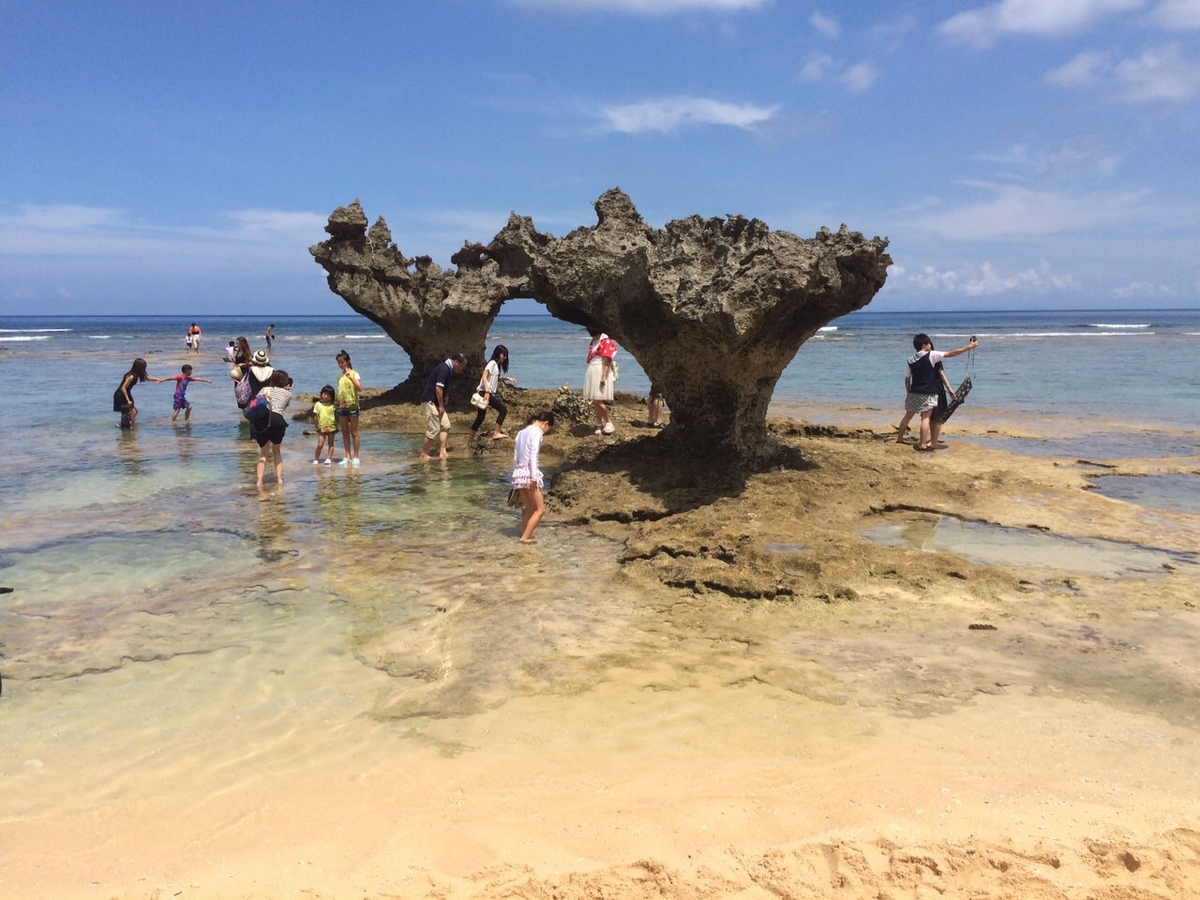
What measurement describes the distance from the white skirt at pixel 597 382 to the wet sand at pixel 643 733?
209 inches

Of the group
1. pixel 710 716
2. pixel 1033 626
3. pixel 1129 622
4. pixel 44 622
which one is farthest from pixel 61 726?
pixel 1129 622

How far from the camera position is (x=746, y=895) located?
3.20 meters

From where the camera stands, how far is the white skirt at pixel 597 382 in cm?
1236

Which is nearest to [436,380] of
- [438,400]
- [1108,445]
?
[438,400]

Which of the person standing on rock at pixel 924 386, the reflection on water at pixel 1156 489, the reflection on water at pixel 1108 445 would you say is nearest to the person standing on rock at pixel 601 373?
the person standing on rock at pixel 924 386

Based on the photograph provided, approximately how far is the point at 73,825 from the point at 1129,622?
6208mm

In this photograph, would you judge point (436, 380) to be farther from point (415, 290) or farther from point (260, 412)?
point (415, 290)

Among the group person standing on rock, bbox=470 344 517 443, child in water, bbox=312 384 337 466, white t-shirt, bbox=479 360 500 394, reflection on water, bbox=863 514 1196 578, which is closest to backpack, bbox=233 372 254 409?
child in water, bbox=312 384 337 466

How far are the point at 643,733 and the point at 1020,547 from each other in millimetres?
4702

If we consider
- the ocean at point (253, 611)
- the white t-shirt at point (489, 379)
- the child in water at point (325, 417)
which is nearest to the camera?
the ocean at point (253, 611)

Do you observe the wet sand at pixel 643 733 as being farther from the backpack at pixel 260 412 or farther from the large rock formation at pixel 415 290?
the large rock formation at pixel 415 290

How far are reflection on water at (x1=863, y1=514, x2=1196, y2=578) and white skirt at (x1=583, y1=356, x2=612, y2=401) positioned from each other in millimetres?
5220

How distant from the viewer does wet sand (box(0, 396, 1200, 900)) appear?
337 centimetres

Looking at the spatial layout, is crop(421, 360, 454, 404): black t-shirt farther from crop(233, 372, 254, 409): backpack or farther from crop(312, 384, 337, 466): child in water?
crop(233, 372, 254, 409): backpack
